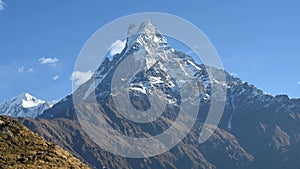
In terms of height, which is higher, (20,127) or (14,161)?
(20,127)

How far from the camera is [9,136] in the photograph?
54.7 metres

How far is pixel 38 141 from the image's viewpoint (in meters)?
55.8

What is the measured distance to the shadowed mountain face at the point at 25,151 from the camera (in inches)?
1929

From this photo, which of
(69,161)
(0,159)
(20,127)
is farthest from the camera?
(20,127)

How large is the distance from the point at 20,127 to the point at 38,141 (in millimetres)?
2687

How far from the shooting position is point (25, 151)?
52.0 metres

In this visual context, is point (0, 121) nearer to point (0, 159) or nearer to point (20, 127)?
point (20, 127)

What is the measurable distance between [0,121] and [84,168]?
1115cm

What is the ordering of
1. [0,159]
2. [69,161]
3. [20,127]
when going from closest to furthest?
[0,159] → [69,161] → [20,127]

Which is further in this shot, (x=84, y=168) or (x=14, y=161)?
(x=84, y=168)

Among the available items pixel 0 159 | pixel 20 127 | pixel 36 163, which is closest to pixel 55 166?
pixel 36 163

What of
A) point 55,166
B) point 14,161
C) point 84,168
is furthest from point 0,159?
point 84,168

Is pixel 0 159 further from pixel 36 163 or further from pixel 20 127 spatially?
pixel 20 127

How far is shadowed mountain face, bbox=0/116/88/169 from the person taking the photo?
49000 mm
